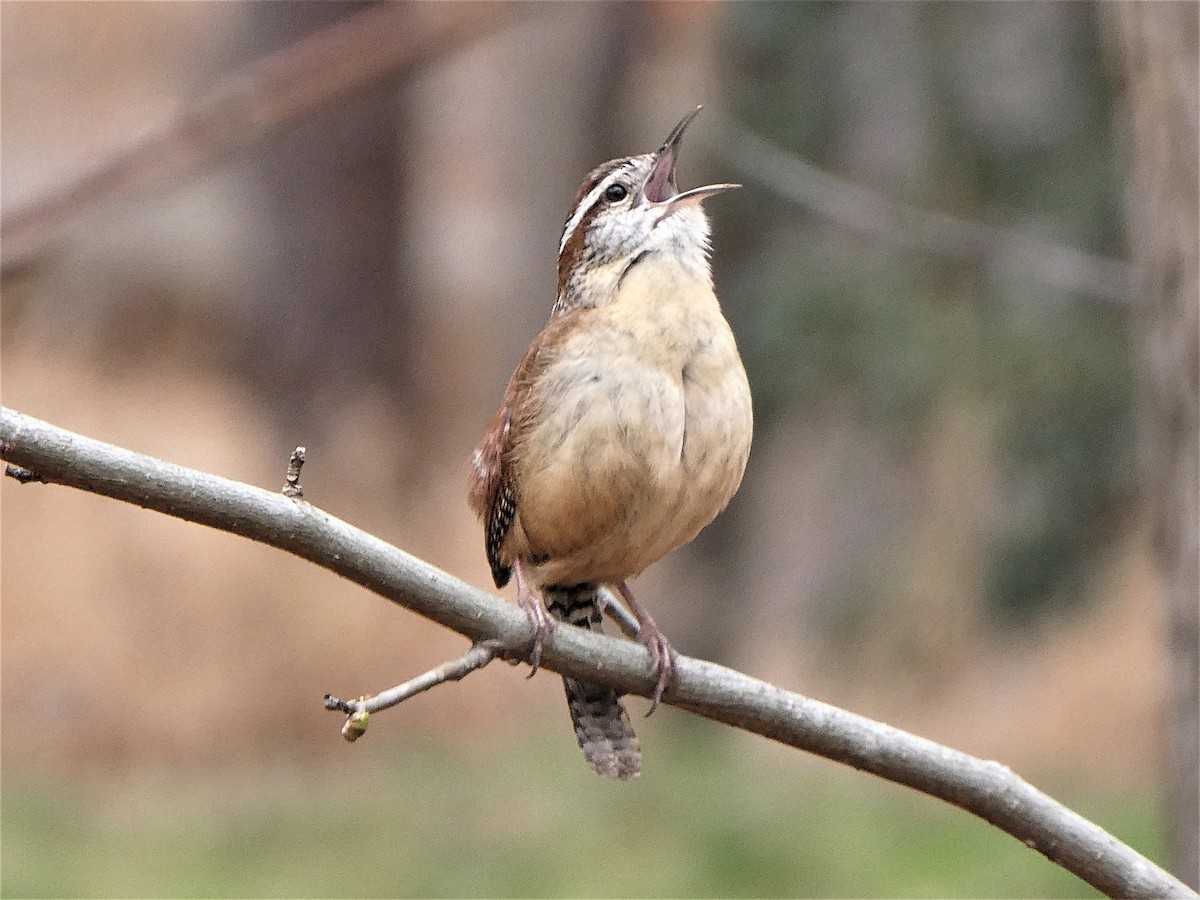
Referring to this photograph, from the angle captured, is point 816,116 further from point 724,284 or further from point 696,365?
point 696,365

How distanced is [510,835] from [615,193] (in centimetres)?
409

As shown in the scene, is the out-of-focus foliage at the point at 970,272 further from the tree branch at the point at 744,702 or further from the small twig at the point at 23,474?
the small twig at the point at 23,474

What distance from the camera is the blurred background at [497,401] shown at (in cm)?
574

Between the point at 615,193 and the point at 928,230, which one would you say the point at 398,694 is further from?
the point at 928,230

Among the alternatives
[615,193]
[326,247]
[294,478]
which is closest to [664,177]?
[615,193]

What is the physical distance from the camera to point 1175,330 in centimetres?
388

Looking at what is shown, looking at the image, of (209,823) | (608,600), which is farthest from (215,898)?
(608,600)

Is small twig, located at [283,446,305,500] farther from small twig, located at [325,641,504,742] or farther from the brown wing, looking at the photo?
the brown wing

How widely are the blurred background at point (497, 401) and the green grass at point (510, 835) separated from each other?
3cm

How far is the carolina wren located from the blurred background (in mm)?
1372

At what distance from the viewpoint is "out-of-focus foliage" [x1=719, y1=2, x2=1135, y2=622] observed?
5.55 meters

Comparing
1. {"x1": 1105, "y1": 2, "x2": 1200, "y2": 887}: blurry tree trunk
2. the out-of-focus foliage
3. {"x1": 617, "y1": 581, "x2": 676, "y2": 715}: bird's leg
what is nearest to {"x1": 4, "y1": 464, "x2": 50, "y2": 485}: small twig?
{"x1": 617, "y1": 581, "x2": 676, "y2": 715}: bird's leg

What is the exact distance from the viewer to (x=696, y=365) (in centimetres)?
306

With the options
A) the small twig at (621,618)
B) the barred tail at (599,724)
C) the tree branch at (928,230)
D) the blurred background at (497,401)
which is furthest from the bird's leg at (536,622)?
the tree branch at (928,230)
